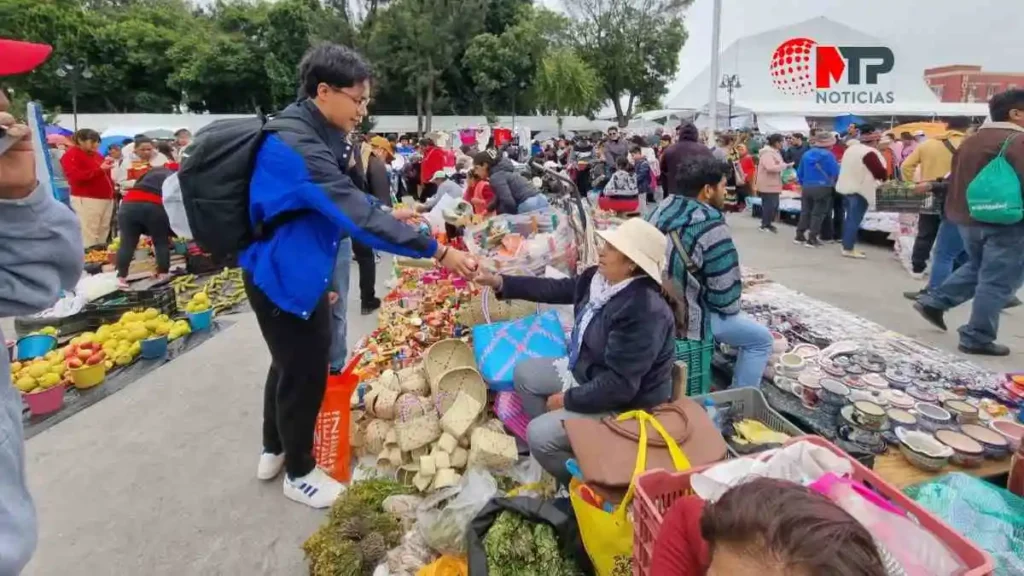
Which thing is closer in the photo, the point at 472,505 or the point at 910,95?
the point at 472,505

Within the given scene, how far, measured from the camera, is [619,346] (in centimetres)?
237

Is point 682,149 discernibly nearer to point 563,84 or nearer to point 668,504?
point 668,504

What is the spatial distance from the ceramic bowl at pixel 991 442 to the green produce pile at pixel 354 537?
283 centimetres

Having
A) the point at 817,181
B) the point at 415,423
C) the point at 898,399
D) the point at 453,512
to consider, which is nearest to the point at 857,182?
the point at 817,181

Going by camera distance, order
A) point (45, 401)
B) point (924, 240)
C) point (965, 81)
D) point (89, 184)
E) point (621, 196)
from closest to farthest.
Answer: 1. point (45, 401)
2. point (924, 240)
3. point (89, 184)
4. point (621, 196)
5. point (965, 81)

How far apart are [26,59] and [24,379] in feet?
13.4

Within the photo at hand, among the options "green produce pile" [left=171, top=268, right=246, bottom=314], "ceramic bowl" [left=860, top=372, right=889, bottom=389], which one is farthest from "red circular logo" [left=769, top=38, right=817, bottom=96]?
"ceramic bowl" [left=860, top=372, right=889, bottom=389]

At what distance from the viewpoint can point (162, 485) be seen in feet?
10.1

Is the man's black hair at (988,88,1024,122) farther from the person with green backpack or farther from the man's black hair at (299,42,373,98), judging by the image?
the man's black hair at (299,42,373,98)

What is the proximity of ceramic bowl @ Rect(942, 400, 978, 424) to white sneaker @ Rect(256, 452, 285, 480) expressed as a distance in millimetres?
3617

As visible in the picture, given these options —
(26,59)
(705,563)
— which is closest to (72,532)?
(26,59)

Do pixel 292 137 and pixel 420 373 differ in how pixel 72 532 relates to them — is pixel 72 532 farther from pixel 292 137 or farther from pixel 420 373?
pixel 292 137

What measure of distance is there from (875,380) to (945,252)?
9.36 ft

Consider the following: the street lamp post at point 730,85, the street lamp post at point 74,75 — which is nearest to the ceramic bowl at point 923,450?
the street lamp post at point 74,75
